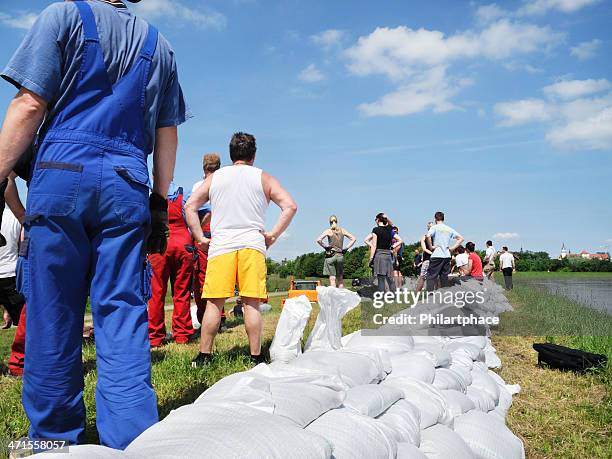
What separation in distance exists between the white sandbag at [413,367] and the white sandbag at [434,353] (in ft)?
0.27

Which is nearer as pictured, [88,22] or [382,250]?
[88,22]

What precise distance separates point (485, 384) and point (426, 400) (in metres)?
0.98

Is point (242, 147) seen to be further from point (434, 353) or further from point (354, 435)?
point (354, 435)

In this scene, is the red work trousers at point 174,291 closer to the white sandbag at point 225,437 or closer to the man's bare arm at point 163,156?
the man's bare arm at point 163,156

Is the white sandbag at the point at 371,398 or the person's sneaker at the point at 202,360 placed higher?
the white sandbag at the point at 371,398

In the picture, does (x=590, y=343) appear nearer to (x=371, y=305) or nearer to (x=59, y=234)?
(x=371, y=305)

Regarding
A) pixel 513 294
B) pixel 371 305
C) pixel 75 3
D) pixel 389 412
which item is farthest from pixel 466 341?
pixel 513 294

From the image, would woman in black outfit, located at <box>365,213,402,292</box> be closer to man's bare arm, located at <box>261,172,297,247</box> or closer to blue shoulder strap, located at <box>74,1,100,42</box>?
man's bare arm, located at <box>261,172,297,247</box>

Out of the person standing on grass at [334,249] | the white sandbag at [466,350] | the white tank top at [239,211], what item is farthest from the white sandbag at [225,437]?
the person standing on grass at [334,249]

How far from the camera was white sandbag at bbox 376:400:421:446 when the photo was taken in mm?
1868

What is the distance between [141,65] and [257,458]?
1313 mm

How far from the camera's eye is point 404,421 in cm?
197

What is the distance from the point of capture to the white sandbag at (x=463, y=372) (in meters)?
3.06

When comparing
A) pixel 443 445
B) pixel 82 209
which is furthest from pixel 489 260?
pixel 82 209
